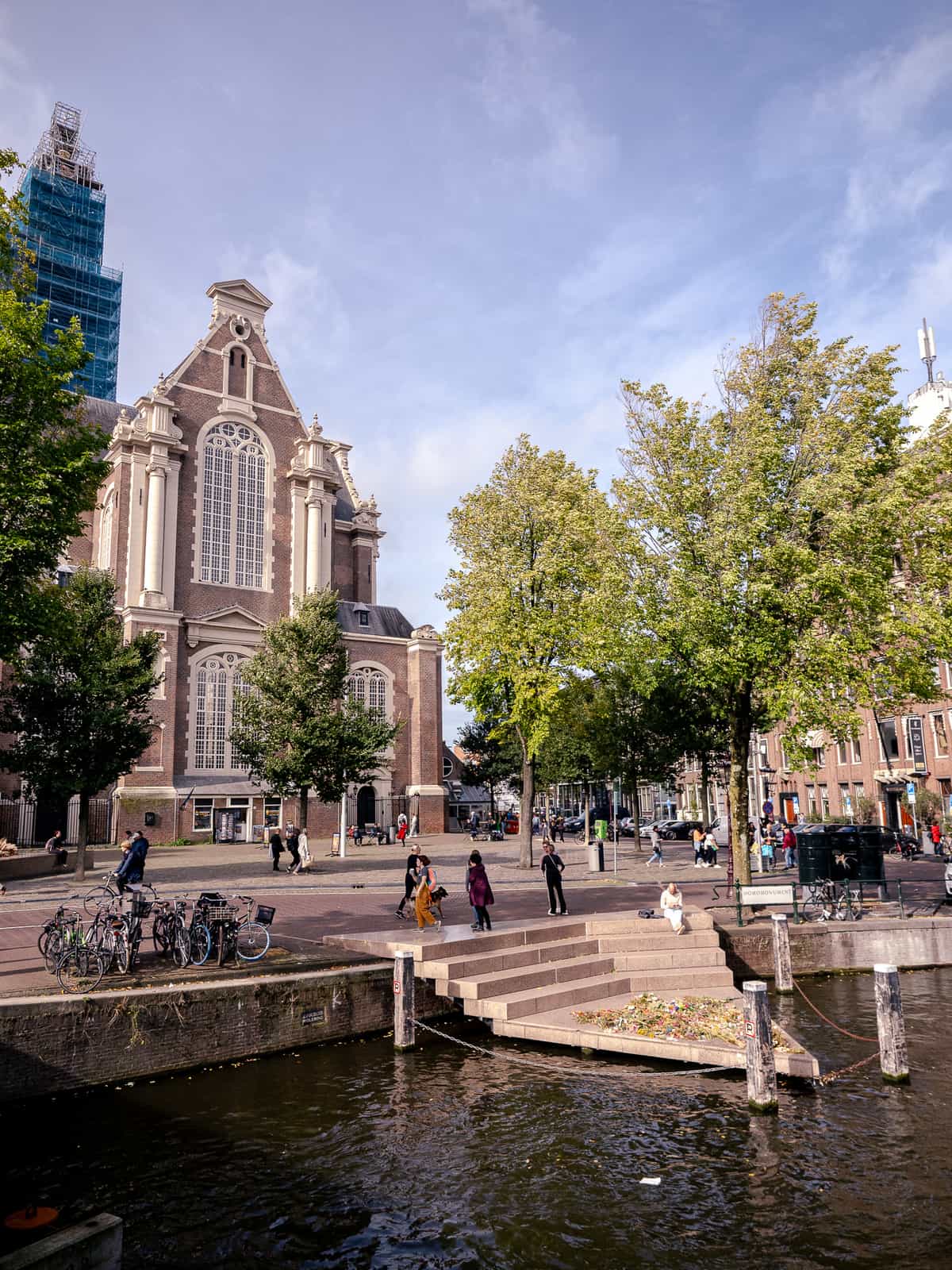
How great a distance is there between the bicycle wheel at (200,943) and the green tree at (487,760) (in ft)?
147

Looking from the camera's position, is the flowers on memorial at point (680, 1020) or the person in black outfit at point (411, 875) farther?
the person in black outfit at point (411, 875)

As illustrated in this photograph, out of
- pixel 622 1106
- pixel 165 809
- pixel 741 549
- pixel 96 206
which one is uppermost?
pixel 96 206

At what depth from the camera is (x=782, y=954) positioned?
16.2 meters

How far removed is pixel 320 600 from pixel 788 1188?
2957 cm

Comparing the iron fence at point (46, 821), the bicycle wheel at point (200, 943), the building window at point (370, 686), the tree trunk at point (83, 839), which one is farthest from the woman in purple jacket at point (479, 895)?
the building window at point (370, 686)

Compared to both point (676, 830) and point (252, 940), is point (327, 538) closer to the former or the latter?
point (676, 830)

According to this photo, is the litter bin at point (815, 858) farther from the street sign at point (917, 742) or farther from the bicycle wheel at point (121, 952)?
the street sign at point (917, 742)

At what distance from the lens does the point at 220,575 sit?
4894 cm

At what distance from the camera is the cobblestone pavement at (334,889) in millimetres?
14141

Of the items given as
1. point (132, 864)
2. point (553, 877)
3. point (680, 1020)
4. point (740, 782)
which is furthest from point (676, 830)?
point (132, 864)

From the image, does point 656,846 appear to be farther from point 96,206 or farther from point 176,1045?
point 96,206

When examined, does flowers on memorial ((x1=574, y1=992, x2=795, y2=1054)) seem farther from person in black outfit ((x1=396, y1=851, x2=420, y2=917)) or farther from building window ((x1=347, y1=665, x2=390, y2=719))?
building window ((x1=347, y1=665, x2=390, y2=719))

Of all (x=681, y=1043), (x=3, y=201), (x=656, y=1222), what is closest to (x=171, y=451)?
(x=3, y=201)

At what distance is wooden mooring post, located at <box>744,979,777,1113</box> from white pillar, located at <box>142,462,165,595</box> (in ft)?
133
